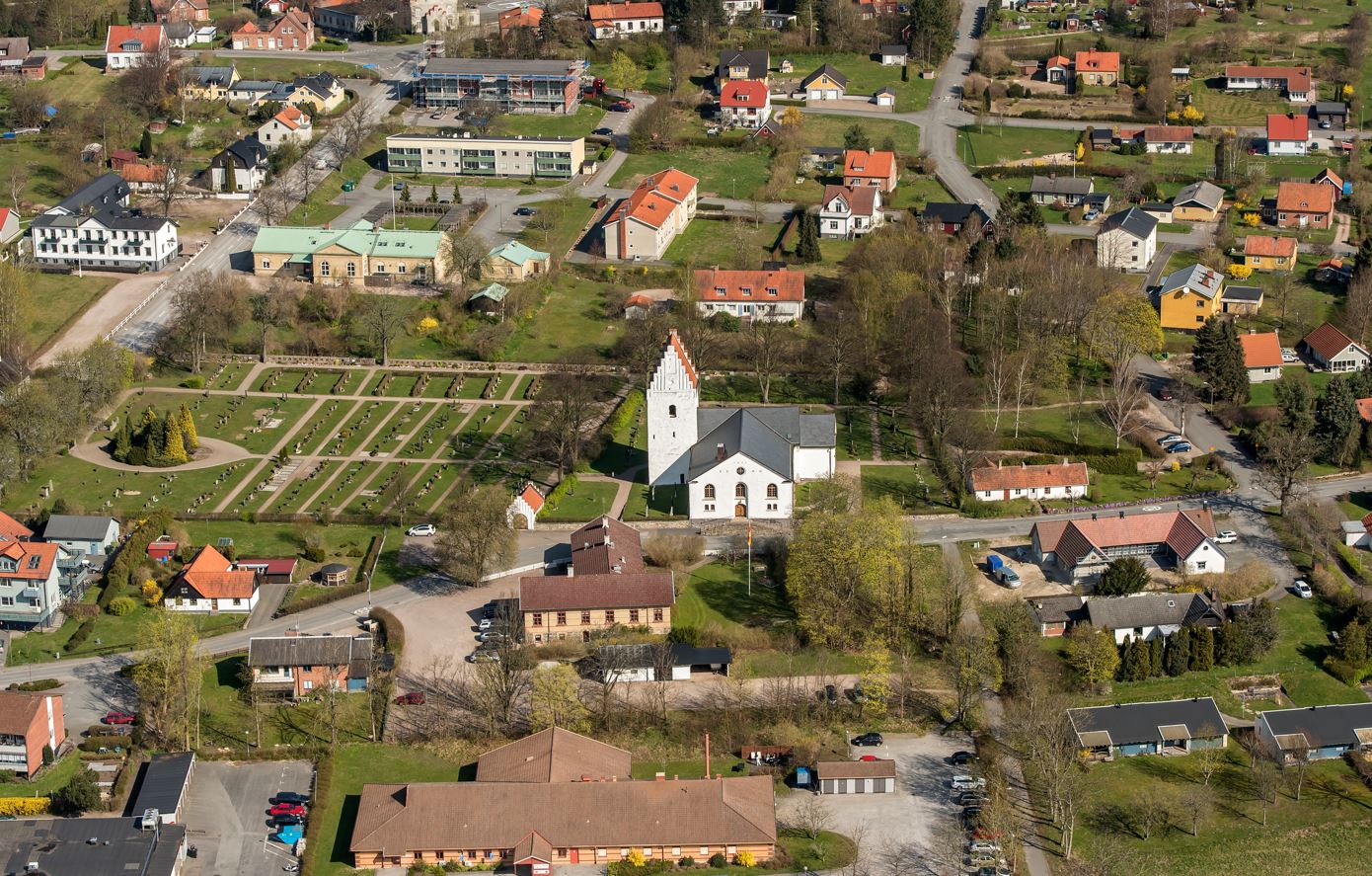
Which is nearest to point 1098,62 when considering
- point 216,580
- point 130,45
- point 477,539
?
point 130,45

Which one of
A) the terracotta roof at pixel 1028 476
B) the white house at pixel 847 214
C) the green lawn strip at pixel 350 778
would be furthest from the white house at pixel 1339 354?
the green lawn strip at pixel 350 778

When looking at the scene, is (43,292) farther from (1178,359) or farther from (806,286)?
(1178,359)

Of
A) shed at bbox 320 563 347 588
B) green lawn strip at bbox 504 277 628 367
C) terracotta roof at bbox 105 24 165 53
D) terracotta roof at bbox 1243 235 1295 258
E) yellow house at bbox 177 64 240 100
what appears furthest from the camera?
terracotta roof at bbox 105 24 165 53

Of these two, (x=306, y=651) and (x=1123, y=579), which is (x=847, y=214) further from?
(x=306, y=651)

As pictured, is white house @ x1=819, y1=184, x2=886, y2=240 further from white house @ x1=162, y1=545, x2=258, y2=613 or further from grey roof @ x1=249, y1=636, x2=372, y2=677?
grey roof @ x1=249, y1=636, x2=372, y2=677

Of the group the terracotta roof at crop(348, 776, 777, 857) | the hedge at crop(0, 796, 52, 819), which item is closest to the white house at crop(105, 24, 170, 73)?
the hedge at crop(0, 796, 52, 819)

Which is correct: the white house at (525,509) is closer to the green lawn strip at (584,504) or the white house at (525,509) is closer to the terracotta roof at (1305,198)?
the green lawn strip at (584,504)
